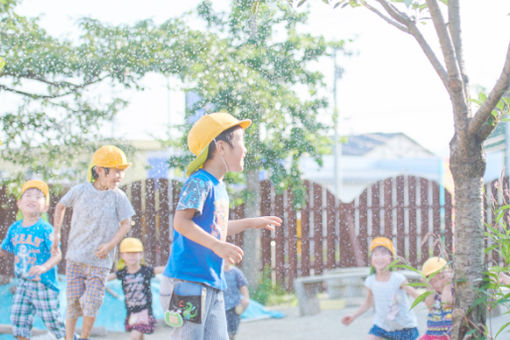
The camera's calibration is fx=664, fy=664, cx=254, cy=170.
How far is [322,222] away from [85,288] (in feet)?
14.9

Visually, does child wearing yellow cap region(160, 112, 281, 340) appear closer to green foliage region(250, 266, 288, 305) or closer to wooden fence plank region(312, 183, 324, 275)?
green foliage region(250, 266, 288, 305)

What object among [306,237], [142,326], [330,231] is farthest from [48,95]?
[330,231]

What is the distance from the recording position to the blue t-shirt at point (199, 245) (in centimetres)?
249

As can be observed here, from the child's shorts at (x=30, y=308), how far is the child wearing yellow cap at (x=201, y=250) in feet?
5.93

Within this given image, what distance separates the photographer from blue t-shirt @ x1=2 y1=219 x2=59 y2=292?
4156 millimetres

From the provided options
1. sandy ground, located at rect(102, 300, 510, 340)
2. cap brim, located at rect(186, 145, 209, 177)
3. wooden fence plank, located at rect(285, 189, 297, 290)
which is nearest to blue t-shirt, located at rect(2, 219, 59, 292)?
sandy ground, located at rect(102, 300, 510, 340)

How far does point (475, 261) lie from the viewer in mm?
2297

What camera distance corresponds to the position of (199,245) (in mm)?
2514

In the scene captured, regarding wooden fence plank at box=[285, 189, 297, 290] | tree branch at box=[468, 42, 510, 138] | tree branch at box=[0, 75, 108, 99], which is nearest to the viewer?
tree branch at box=[468, 42, 510, 138]

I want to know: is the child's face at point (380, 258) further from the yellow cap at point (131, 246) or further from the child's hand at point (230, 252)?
the child's hand at point (230, 252)

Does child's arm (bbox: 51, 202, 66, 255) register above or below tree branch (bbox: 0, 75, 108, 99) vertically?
below

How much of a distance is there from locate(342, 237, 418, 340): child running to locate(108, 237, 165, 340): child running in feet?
4.15

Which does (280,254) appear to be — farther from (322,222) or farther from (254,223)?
(254,223)

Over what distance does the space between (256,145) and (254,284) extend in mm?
1674
